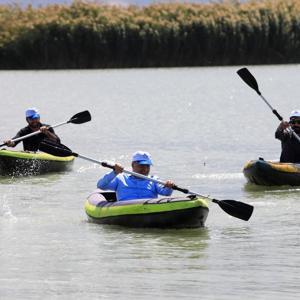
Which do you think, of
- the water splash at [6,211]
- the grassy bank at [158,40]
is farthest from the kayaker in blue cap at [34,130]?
the grassy bank at [158,40]

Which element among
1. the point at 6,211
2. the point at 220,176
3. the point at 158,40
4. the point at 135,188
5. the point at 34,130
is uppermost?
the point at 135,188

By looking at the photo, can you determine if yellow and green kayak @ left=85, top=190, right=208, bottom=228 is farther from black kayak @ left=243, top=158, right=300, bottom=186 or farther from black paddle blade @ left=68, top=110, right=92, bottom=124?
black paddle blade @ left=68, top=110, right=92, bottom=124

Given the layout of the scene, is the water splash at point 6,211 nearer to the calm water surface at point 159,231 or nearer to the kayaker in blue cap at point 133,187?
the calm water surface at point 159,231

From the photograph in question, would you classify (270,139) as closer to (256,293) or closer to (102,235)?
(102,235)

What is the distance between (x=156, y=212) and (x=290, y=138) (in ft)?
16.7

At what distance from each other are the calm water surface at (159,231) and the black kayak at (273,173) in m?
0.15

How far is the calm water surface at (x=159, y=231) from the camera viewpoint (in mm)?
11930

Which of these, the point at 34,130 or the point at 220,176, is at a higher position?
the point at 34,130

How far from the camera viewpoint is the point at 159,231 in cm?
1497

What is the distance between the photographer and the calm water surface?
11.9 metres

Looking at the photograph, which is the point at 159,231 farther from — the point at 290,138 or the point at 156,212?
the point at 290,138

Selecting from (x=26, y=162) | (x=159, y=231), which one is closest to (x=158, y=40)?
(x=26, y=162)

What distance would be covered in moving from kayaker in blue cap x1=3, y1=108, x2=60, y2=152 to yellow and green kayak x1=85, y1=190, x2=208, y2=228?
5188 millimetres

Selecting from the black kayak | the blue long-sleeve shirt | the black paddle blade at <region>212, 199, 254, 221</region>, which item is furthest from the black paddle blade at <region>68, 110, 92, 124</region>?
the black paddle blade at <region>212, 199, 254, 221</region>
